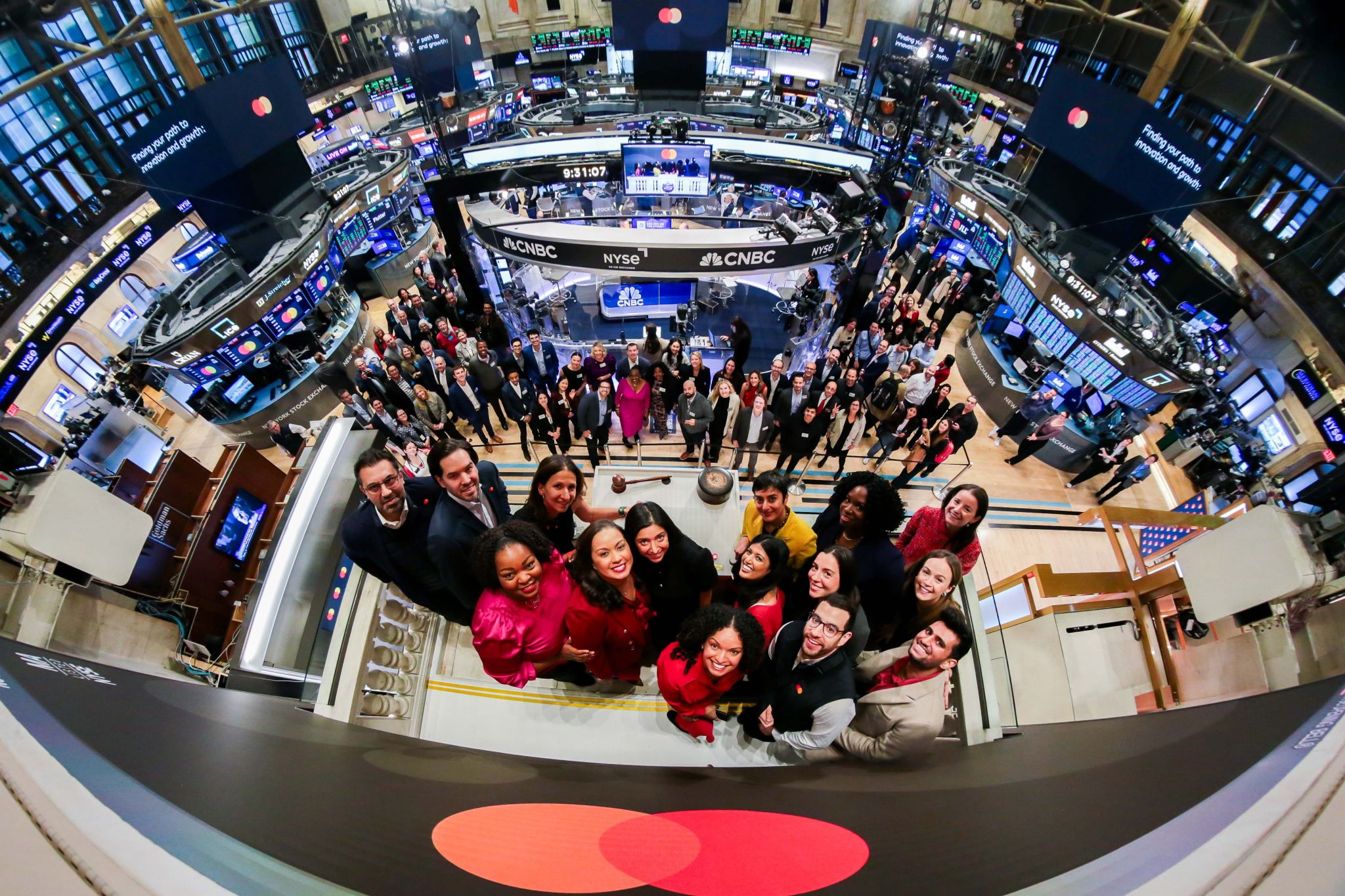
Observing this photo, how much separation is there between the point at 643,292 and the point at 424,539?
8603 mm

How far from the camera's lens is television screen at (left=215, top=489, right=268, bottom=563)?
5.55 metres

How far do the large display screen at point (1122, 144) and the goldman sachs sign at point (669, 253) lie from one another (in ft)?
15.6

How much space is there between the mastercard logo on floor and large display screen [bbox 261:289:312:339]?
1002cm

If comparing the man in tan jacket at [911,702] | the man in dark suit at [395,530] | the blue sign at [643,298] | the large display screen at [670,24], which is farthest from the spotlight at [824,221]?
the man in dark suit at [395,530]

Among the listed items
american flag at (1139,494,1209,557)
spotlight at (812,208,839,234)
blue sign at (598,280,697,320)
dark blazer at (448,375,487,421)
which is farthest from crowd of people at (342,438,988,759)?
blue sign at (598,280,697,320)

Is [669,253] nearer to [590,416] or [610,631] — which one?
[590,416]

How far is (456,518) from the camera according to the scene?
275cm

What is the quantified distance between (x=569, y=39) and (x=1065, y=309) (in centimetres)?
2572

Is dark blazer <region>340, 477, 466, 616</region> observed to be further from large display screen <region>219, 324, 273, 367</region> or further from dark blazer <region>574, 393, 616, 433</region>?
large display screen <region>219, 324, 273, 367</region>

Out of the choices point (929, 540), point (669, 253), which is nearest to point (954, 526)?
point (929, 540)

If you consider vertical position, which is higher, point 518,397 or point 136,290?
point 136,290

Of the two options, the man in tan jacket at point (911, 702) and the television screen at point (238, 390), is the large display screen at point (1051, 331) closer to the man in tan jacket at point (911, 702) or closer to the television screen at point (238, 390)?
the man in tan jacket at point (911, 702)

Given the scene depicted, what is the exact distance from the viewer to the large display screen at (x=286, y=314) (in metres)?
8.42

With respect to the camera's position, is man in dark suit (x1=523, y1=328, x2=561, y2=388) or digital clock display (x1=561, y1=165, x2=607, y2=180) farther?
digital clock display (x1=561, y1=165, x2=607, y2=180)
